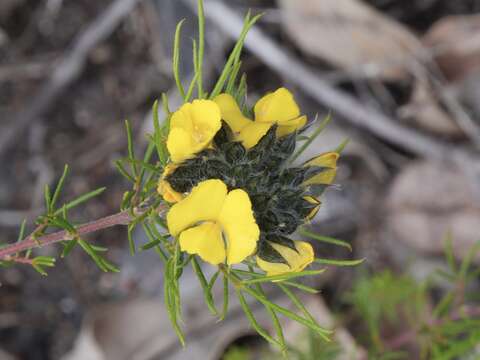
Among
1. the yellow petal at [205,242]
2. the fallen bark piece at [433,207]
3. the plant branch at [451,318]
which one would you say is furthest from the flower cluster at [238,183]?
the fallen bark piece at [433,207]

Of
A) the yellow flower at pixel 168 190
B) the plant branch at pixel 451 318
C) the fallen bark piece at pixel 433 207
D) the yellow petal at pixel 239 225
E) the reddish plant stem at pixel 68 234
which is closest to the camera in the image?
the yellow petal at pixel 239 225

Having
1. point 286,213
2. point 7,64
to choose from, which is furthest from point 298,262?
point 7,64

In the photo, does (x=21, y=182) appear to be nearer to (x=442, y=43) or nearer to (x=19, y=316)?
(x=19, y=316)

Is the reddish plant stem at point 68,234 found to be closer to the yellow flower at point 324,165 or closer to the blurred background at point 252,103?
the yellow flower at point 324,165

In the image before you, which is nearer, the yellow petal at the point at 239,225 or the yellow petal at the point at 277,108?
the yellow petal at the point at 239,225

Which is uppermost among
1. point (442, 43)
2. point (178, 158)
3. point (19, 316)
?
point (178, 158)

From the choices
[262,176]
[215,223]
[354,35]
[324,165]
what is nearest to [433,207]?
[354,35]

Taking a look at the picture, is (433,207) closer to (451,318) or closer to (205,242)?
(451,318)

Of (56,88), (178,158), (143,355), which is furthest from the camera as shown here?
(56,88)
